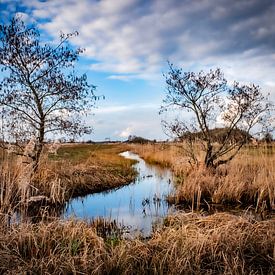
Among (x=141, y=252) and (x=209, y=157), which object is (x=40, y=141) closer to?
(x=209, y=157)

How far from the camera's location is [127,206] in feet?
41.2

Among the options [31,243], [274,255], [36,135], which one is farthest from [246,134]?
[31,243]

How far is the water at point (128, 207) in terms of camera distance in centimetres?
980

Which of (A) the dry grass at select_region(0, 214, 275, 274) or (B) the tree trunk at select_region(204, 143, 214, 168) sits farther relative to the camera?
(B) the tree trunk at select_region(204, 143, 214, 168)

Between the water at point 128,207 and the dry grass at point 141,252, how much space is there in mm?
1971

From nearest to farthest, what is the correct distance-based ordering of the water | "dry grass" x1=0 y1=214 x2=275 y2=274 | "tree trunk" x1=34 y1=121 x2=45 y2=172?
"dry grass" x1=0 y1=214 x2=275 y2=274
the water
"tree trunk" x1=34 y1=121 x2=45 y2=172

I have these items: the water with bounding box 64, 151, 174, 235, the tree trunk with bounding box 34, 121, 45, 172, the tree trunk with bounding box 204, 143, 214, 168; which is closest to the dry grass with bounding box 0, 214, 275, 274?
the water with bounding box 64, 151, 174, 235

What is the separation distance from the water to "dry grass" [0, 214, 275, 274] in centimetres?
197

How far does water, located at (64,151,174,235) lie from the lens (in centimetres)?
980

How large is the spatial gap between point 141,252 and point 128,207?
625cm

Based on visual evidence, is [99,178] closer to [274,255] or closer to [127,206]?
[127,206]

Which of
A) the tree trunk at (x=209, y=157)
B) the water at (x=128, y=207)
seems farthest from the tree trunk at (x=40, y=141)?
the tree trunk at (x=209, y=157)

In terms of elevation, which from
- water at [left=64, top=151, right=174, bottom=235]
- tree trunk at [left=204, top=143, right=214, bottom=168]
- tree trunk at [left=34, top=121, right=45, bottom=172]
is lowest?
water at [left=64, top=151, right=174, bottom=235]

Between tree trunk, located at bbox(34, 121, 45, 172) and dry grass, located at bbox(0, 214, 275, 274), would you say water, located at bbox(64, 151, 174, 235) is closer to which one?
dry grass, located at bbox(0, 214, 275, 274)
